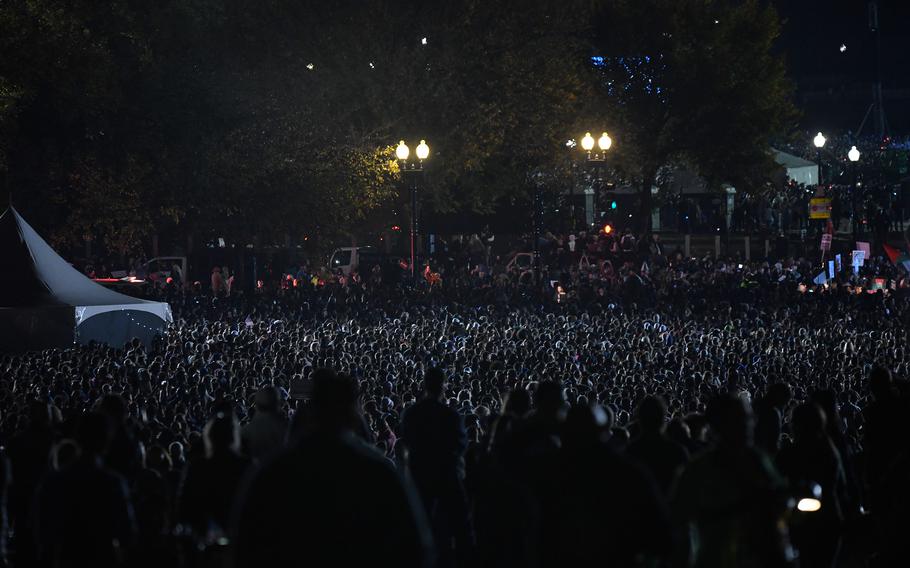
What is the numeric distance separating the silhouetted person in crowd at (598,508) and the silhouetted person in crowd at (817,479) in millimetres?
3005

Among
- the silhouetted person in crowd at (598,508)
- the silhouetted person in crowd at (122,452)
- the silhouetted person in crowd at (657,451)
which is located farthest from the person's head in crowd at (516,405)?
the silhouetted person in crowd at (598,508)

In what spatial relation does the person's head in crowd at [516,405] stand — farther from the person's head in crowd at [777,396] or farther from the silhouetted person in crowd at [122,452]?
the silhouetted person in crowd at [122,452]

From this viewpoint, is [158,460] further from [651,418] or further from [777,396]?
[777,396]

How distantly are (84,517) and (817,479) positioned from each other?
15.9ft

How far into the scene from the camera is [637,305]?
31.8m

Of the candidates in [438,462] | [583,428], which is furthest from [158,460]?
[583,428]

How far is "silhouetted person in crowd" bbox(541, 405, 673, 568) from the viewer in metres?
6.24

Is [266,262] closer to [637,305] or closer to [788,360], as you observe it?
[637,305]

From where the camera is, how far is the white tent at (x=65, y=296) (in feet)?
96.3

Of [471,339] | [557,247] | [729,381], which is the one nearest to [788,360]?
[729,381]

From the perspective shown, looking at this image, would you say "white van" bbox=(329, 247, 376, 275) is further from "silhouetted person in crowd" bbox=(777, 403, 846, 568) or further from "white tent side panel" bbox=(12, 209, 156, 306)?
"silhouetted person in crowd" bbox=(777, 403, 846, 568)

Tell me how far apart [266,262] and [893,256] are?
22793 millimetres

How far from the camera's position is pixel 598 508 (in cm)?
630

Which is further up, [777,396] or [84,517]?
[777,396]
